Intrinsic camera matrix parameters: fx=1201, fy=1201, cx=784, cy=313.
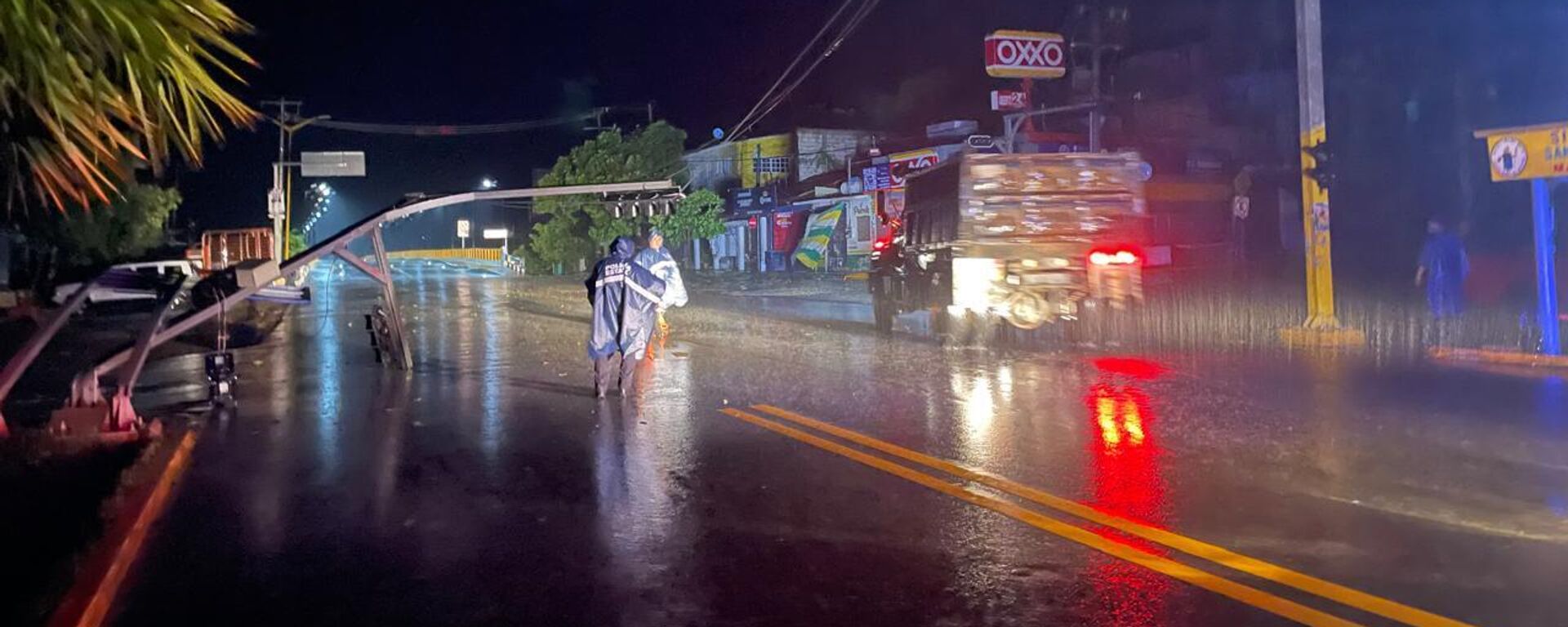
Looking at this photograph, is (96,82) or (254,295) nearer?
(96,82)

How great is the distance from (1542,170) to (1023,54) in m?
19.7

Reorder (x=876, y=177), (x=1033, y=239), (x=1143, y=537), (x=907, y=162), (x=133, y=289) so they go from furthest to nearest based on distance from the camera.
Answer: (x=876, y=177), (x=907, y=162), (x=1033, y=239), (x=133, y=289), (x=1143, y=537)

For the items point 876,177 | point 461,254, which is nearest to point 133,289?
point 876,177

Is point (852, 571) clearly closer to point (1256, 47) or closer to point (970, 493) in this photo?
point (970, 493)

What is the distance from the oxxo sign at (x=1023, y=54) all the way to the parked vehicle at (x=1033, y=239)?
14709 mm

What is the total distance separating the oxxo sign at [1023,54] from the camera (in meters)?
30.9

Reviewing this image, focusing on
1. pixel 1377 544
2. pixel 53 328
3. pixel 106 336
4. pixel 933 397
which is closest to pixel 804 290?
pixel 106 336

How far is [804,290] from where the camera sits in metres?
33.8

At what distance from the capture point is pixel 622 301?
34.8 ft

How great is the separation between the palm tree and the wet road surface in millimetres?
→ 1887

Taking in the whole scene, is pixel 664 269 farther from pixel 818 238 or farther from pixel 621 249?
pixel 818 238

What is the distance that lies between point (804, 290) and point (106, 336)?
17.7 metres

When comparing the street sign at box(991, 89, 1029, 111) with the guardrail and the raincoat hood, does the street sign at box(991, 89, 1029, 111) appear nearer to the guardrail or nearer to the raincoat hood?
the raincoat hood

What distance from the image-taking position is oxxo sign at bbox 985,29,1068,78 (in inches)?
1217
